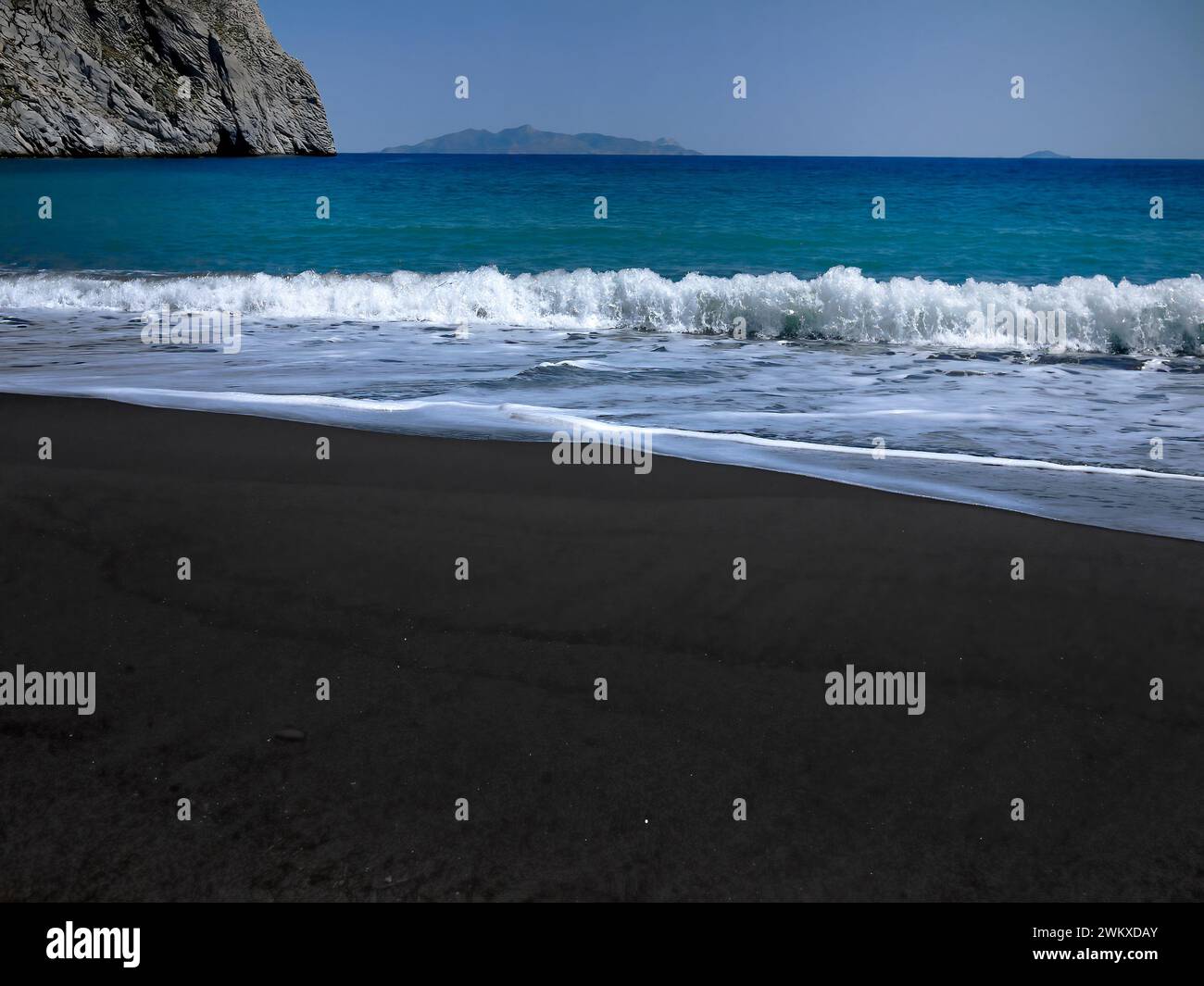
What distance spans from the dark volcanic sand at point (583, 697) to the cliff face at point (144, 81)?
89.7 metres

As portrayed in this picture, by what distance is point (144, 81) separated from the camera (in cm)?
9262

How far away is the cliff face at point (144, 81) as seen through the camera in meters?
79.7

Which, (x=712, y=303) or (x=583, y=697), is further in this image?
(x=712, y=303)

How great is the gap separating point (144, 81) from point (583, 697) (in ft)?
354

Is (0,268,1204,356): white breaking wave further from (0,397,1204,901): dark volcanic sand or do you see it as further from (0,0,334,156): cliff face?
(0,0,334,156): cliff face

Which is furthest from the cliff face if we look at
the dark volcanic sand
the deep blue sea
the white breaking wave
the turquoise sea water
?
the dark volcanic sand

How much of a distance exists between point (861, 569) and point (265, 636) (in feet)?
8.86

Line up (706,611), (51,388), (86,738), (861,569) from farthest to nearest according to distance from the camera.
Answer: (51,388) < (861,569) < (706,611) < (86,738)

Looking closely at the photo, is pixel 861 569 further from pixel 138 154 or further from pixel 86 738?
pixel 138 154

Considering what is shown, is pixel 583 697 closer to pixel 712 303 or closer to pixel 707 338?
pixel 707 338

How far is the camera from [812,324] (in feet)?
46.4

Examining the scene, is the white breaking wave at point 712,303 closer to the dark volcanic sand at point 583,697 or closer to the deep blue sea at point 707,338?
the deep blue sea at point 707,338

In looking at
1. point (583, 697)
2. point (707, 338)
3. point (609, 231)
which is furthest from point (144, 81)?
point (583, 697)

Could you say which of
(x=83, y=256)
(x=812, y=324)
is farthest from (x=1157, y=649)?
(x=83, y=256)
